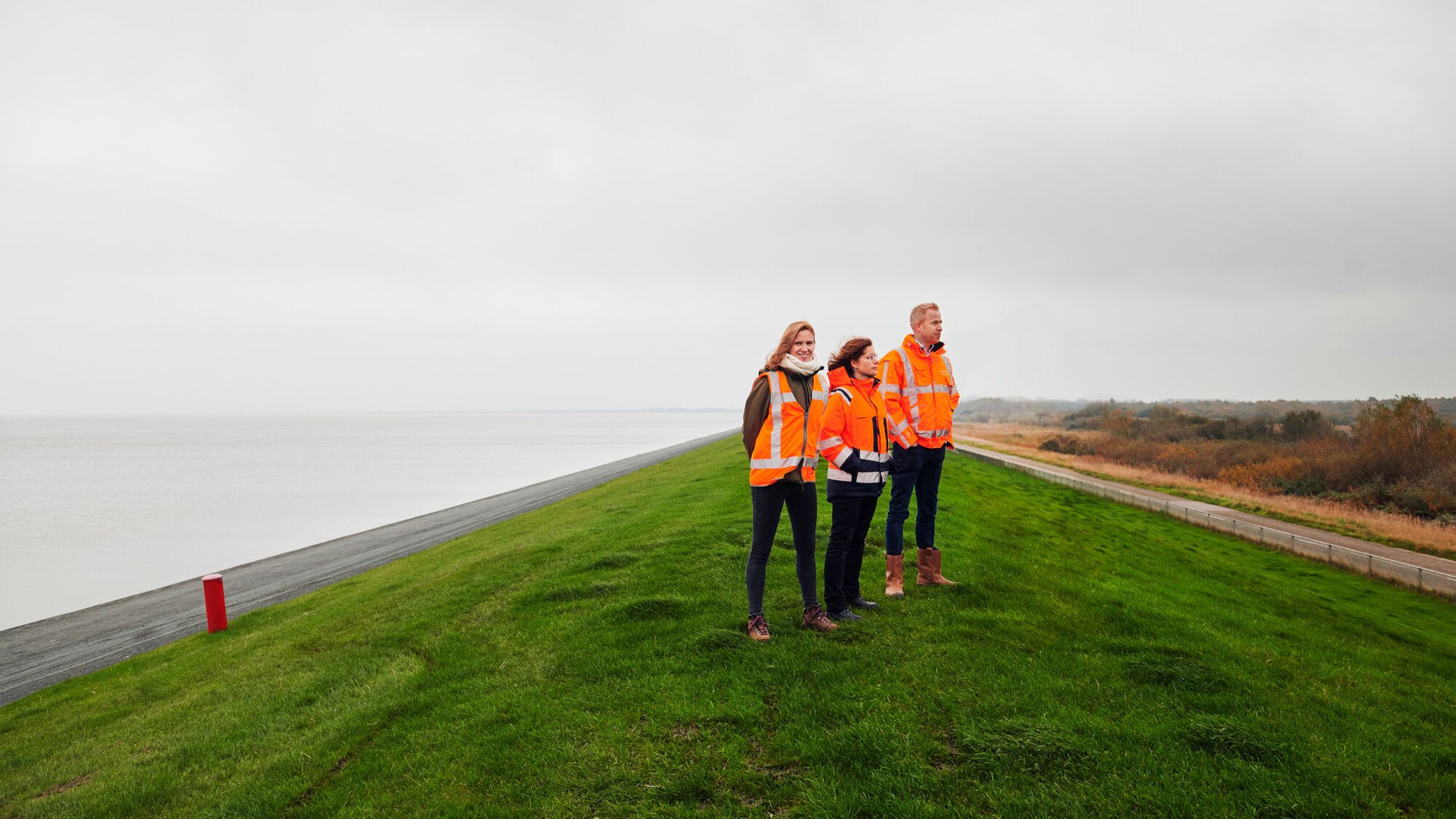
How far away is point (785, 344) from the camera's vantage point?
18.9 ft

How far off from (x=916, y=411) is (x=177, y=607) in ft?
61.2

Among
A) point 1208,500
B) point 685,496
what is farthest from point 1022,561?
point 1208,500

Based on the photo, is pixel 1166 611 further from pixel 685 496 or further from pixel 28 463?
pixel 28 463

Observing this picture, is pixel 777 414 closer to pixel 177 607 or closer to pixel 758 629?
pixel 758 629

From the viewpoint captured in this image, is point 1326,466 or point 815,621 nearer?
point 815,621

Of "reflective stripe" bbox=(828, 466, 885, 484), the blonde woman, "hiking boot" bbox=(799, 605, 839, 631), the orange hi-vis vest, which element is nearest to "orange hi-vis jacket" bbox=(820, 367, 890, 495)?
"reflective stripe" bbox=(828, 466, 885, 484)

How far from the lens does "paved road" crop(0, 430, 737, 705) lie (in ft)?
40.2

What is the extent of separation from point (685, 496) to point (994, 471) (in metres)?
14.7

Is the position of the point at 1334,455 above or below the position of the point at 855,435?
below

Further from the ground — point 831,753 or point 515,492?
point 831,753

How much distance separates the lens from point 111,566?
24.1m

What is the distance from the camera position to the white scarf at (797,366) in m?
5.66

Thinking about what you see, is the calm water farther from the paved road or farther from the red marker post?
the red marker post

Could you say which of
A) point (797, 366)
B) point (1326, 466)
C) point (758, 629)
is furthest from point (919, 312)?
point (1326, 466)
